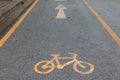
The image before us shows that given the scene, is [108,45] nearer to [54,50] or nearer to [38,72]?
[54,50]

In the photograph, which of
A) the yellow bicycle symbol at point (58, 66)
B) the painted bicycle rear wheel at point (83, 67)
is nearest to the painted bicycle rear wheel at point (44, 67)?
the yellow bicycle symbol at point (58, 66)

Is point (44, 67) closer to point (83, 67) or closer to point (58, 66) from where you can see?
point (58, 66)

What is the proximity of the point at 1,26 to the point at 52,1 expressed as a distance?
808 centimetres

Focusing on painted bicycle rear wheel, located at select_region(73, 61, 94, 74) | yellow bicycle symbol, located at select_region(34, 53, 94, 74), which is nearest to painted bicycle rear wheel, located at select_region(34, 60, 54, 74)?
yellow bicycle symbol, located at select_region(34, 53, 94, 74)

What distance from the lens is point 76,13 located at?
11859 millimetres

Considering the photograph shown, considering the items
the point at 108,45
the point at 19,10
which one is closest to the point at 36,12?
the point at 19,10

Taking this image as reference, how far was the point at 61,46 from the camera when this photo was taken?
6754 millimetres

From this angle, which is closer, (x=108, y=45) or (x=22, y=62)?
(x=22, y=62)

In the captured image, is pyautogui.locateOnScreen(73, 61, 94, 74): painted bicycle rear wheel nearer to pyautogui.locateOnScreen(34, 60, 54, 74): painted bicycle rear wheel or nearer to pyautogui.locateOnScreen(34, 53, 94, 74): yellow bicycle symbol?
pyautogui.locateOnScreen(34, 53, 94, 74): yellow bicycle symbol

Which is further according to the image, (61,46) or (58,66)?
(61,46)

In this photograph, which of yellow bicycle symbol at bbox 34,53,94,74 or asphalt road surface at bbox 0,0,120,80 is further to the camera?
yellow bicycle symbol at bbox 34,53,94,74

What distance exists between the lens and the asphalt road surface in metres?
5.07

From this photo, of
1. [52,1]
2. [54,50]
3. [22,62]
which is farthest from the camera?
[52,1]

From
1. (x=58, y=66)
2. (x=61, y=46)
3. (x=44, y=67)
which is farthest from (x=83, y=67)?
(x=61, y=46)
